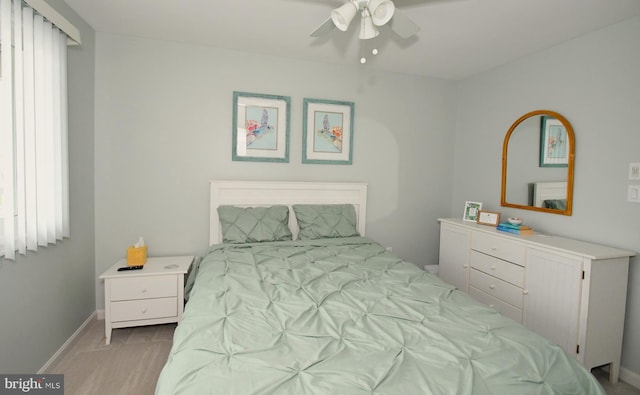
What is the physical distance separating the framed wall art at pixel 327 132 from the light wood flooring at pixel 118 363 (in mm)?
2011

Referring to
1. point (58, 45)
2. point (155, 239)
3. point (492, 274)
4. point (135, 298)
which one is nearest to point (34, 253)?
point (135, 298)

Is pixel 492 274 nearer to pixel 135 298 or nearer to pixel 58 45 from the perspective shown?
pixel 135 298

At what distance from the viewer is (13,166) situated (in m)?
1.66

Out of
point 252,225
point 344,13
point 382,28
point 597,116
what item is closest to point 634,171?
point 597,116

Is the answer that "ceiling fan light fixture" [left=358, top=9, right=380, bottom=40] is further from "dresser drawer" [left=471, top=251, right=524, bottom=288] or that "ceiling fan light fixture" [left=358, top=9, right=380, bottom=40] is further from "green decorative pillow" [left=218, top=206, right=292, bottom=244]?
"dresser drawer" [left=471, top=251, right=524, bottom=288]

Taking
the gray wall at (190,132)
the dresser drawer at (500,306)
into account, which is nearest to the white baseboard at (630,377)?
the dresser drawer at (500,306)

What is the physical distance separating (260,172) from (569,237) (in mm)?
2671

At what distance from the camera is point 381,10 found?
1.62m

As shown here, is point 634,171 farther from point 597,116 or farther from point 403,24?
point 403,24

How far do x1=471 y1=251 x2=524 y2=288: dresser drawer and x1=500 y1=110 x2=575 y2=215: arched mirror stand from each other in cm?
62

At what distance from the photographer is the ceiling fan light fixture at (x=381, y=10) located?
158 cm

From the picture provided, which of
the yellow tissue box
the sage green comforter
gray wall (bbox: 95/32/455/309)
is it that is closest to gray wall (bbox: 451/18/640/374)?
gray wall (bbox: 95/32/455/309)

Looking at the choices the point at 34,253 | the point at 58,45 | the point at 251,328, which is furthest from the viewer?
the point at 58,45

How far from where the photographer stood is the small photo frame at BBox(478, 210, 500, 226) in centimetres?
296
